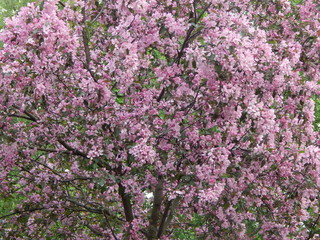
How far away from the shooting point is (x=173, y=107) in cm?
579

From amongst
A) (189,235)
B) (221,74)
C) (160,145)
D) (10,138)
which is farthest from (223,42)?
(189,235)

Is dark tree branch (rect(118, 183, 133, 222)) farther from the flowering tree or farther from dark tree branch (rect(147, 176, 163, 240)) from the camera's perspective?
dark tree branch (rect(147, 176, 163, 240))

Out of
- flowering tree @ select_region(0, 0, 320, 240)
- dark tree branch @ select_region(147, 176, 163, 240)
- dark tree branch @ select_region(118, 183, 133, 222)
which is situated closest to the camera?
flowering tree @ select_region(0, 0, 320, 240)

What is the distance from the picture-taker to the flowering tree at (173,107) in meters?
4.96

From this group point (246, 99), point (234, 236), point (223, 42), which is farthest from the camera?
point (234, 236)

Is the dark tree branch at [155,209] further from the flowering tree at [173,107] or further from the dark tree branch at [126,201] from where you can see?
the dark tree branch at [126,201]

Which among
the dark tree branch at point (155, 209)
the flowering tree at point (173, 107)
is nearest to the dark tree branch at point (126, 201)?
the flowering tree at point (173, 107)

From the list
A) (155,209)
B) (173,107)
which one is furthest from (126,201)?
(173,107)

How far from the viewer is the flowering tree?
16.3ft

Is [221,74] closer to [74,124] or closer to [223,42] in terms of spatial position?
[223,42]

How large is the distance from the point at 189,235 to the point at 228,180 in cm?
442

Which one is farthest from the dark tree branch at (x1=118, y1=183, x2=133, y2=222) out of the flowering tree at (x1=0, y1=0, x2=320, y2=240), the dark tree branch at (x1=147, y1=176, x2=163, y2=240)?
the dark tree branch at (x1=147, y1=176, x2=163, y2=240)

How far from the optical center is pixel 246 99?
5.11 meters

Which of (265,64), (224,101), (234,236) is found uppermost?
(265,64)
